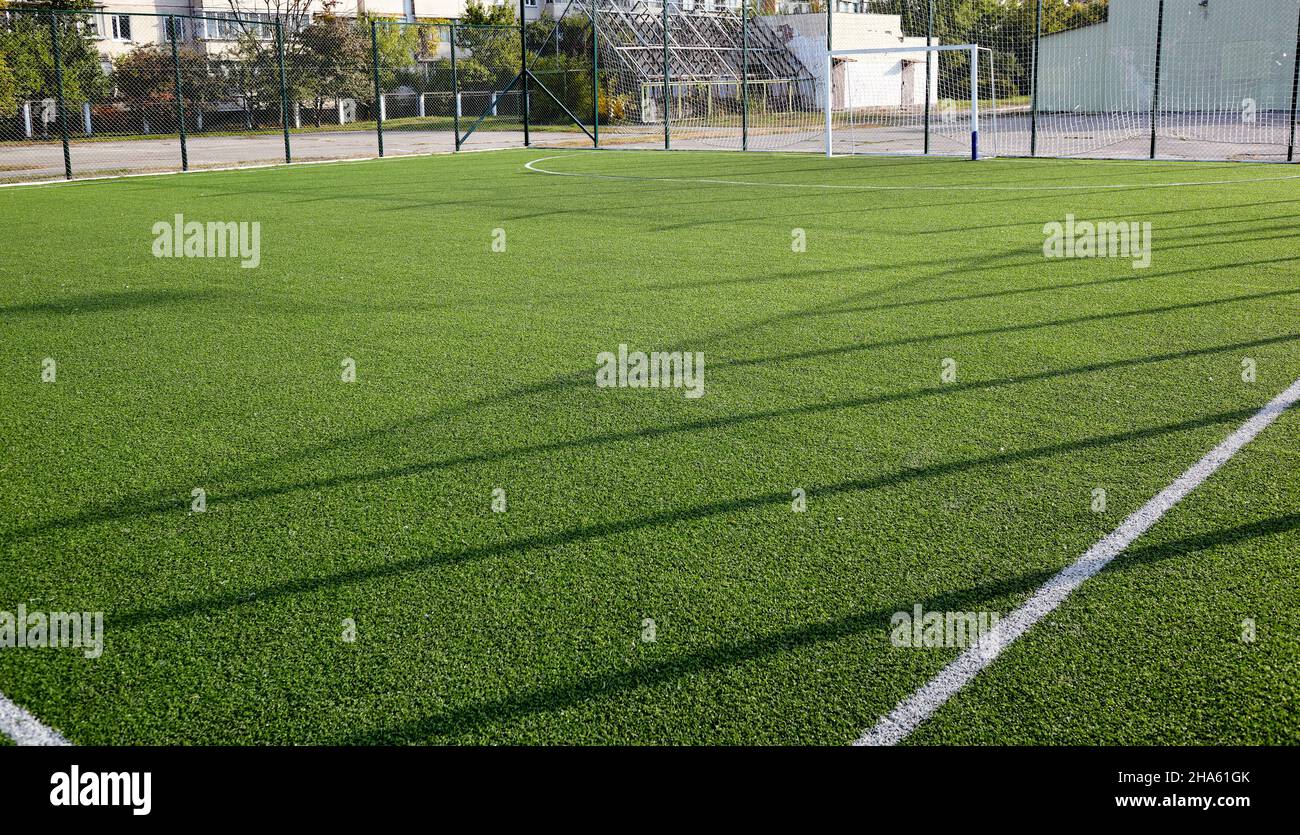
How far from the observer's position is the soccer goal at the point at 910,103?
85.7 ft

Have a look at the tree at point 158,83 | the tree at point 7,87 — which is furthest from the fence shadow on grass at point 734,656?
the tree at point 158,83

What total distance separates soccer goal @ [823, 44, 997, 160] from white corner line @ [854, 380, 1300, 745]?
748 inches

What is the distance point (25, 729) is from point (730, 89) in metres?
32.3

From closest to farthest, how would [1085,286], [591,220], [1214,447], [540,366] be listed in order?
1. [1214,447]
2. [540,366]
3. [1085,286]
4. [591,220]

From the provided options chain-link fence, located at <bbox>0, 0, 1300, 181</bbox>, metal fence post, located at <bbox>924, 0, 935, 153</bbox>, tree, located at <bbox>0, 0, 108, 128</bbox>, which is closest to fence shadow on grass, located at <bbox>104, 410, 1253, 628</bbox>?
chain-link fence, located at <bbox>0, 0, 1300, 181</bbox>

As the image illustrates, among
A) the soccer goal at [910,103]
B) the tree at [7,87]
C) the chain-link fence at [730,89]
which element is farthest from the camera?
Result: the chain-link fence at [730,89]

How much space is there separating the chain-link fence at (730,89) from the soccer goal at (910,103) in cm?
9

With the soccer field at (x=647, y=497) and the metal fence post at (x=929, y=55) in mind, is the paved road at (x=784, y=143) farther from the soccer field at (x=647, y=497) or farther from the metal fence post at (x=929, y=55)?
the soccer field at (x=647, y=497)

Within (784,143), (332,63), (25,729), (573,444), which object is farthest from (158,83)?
(25,729)

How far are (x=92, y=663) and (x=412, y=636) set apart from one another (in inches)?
40.1

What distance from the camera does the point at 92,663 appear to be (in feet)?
11.4

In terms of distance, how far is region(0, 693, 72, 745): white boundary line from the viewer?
307 cm
